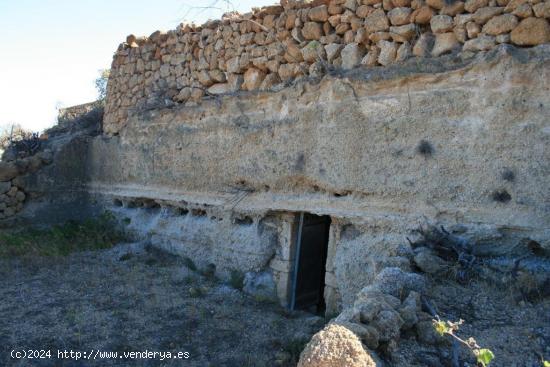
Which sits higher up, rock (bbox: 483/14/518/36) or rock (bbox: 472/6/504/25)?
rock (bbox: 472/6/504/25)

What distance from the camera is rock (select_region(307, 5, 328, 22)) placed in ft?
15.8

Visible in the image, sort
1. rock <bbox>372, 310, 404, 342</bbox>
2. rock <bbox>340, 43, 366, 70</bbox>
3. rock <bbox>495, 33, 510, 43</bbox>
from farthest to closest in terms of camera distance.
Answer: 1. rock <bbox>340, 43, 366, 70</bbox>
2. rock <bbox>495, 33, 510, 43</bbox>
3. rock <bbox>372, 310, 404, 342</bbox>

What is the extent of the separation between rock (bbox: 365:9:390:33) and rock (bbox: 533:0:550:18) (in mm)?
1209

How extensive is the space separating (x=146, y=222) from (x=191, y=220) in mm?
988

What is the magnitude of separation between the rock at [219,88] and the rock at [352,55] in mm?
1673

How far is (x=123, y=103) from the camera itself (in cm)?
745

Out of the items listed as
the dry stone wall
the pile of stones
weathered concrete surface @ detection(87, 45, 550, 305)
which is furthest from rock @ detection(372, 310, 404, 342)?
the pile of stones

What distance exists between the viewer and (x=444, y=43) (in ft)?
13.1

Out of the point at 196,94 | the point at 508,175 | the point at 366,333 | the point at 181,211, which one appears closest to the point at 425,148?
the point at 508,175

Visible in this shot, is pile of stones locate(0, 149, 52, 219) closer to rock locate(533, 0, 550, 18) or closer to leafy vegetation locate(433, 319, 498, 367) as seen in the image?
leafy vegetation locate(433, 319, 498, 367)

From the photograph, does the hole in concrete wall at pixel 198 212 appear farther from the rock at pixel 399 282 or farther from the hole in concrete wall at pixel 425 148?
the rock at pixel 399 282

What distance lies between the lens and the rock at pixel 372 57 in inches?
174

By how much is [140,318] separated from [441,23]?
350 cm

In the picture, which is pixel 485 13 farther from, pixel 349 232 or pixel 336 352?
pixel 336 352
